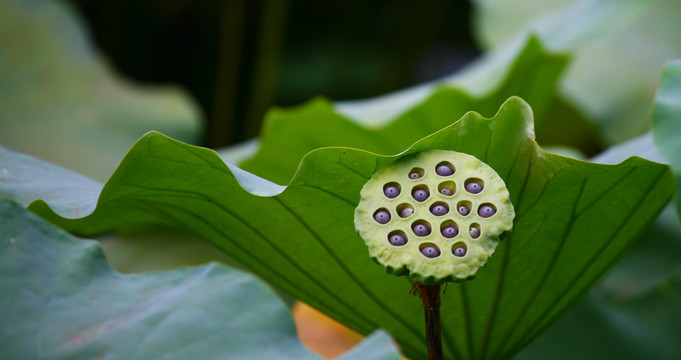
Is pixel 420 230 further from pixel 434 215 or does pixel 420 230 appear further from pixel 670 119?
pixel 670 119

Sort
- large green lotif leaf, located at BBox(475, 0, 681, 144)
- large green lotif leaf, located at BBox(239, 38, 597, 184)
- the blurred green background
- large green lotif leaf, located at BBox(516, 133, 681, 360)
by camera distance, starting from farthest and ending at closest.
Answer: the blurred green background
large green lotif leaf, located at BBox(475, 0, 681, 144)
large green lotif leaf, located at BBox(239, 38, 597, 184)
large green lotif leaf, located at BBox(516, 133, 681, 360)

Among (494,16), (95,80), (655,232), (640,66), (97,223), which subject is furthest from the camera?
(95,80)

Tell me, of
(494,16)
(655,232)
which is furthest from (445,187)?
(494,16)

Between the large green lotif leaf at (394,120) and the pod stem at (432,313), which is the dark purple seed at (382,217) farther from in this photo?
the large green lotif leaf at (394,120)

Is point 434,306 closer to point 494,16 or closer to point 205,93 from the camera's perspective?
point 494,16

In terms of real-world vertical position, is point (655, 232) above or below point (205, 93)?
above

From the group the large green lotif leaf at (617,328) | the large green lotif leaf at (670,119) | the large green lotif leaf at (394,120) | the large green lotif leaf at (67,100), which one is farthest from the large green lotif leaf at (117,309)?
the large green lotif leaf at (67,100)

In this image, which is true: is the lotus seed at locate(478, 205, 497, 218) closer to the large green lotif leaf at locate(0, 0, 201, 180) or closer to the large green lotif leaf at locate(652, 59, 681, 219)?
the large green lotif leaf at locate(652, 59, 681, 219)

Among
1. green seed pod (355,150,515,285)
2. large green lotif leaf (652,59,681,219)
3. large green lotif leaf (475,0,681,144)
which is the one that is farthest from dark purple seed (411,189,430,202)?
large green lotif leaf (475,0,681,144)
